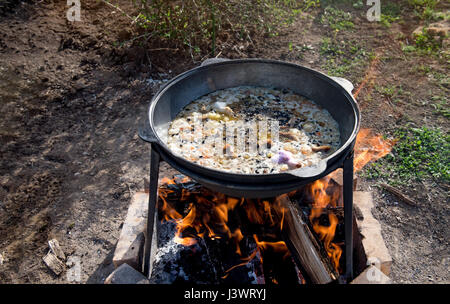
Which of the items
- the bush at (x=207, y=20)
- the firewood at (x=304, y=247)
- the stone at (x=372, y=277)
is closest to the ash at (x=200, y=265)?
the firewood at (x=304, y=247)

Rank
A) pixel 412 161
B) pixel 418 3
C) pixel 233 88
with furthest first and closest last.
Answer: pixel 418 3
pixel 412 161
pixel 233 88

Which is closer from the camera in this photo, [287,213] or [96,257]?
[287,213]

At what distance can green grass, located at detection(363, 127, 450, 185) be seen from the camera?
3966mm

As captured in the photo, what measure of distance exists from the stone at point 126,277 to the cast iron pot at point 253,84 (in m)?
1.09

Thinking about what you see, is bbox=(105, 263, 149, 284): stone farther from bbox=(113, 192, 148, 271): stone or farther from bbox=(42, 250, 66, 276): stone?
bbox=(42, 250, 66, 276): stone

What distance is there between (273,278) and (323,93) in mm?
1726

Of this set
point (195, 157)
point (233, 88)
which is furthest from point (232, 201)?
point (233, 88)

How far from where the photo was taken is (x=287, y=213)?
9.03 ft

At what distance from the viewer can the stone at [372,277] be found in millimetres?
2498

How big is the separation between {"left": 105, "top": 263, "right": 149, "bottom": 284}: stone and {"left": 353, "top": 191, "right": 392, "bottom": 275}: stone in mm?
1961

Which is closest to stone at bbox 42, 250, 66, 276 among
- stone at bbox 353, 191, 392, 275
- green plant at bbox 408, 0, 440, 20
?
stone at bbox 353, 191, 392, 275
